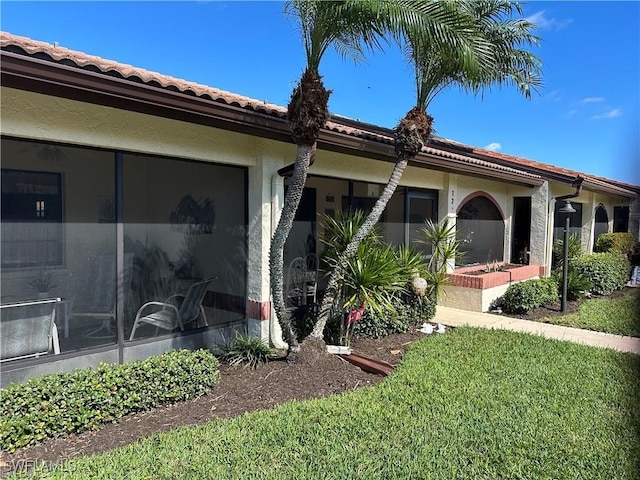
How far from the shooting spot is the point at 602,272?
13102mm

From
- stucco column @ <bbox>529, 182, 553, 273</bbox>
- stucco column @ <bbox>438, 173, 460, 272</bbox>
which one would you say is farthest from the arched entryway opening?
stucco column @ <bbox>438, 173, 460, 272</bbox>

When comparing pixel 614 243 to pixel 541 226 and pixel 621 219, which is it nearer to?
Answer: pixel 621 219

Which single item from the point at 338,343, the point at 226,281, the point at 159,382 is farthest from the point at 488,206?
the point at 159,382

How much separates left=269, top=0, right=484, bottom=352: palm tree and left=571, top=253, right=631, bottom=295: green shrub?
10.5m

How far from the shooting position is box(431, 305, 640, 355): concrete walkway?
771cm

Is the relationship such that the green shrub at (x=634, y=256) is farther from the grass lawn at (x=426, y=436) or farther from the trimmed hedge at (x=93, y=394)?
the trimmed hedge at (x=93, y=394)

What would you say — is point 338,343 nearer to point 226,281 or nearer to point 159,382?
point 226,281

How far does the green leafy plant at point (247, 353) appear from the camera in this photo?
19.8 ft

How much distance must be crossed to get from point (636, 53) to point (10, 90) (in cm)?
541

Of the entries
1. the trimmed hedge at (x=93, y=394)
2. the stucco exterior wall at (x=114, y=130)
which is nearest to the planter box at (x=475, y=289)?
the stucco exterior wall at (x=114, y=130)

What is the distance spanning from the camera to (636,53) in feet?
8.04

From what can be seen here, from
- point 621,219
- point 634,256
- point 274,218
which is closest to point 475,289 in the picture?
point 274,218

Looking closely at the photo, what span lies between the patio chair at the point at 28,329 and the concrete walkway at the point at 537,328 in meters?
7.22

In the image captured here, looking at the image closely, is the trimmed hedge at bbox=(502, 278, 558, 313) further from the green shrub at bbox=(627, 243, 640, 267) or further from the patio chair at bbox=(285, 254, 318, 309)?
the green shrub at bbox=(627, 243, 640, 267)
